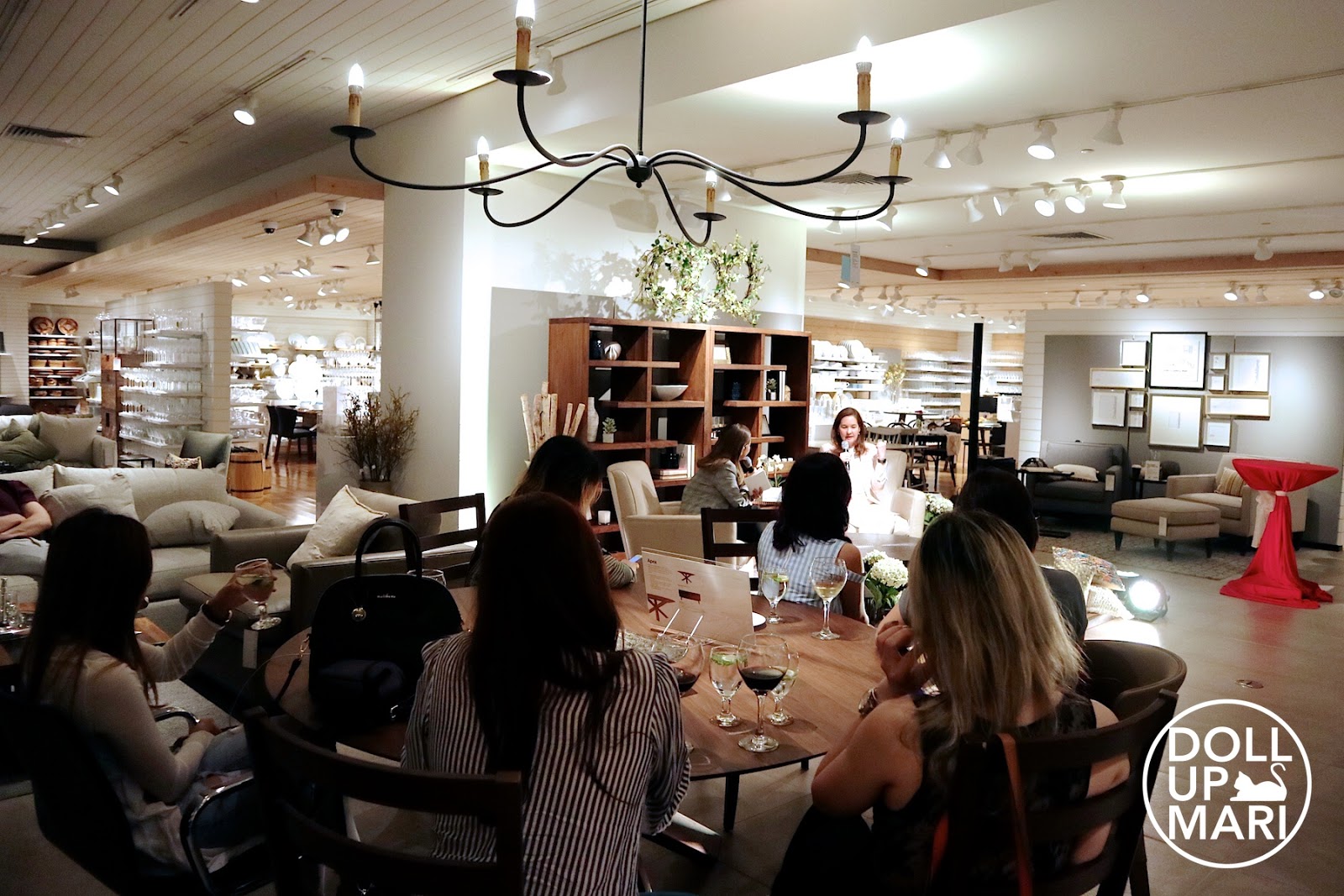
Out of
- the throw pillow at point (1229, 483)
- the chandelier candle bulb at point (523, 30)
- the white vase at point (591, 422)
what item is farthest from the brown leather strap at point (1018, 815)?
the throw pillow at point (1229, 483)

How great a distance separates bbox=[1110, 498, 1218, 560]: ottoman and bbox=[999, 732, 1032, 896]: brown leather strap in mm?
8391

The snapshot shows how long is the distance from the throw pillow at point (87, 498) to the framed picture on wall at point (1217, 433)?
10510 mm

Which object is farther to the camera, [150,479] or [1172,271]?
[1172,271]

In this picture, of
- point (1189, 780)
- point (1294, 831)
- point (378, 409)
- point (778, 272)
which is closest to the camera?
point (1294, 831)

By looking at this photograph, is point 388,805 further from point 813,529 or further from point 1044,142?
point 1044,142

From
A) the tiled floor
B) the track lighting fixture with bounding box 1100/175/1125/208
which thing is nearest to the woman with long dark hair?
the tiled floor

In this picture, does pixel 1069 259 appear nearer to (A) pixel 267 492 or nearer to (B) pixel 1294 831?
(B) pixel 1294 831

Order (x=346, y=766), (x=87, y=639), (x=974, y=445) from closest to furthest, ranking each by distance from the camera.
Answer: (x=346, y=766) < (x=87, y=639) < (x=974, y=445)

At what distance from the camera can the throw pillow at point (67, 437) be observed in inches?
375

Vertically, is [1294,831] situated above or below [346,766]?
below

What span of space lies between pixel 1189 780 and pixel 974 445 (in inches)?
282

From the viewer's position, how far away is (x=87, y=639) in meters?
2.06

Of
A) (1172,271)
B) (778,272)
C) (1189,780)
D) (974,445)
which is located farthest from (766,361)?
(1172,271)

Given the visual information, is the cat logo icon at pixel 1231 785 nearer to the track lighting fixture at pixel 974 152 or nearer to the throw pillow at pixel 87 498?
the track lighting fixture at pixel 974 152
